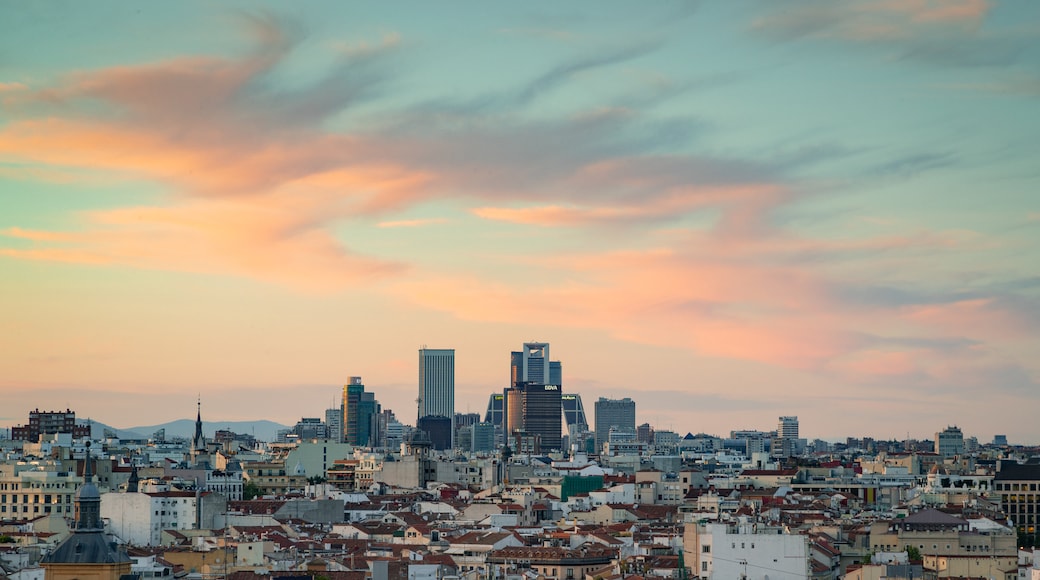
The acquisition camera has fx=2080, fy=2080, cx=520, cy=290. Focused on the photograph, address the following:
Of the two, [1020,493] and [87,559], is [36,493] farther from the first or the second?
[1020,493]

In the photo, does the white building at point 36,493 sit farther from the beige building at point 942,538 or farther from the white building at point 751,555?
the white building at point 751,555

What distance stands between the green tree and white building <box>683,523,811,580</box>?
87770 mm

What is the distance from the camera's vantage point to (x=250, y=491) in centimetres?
17662

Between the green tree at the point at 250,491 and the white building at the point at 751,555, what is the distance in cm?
8777

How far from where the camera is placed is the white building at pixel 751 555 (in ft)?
279

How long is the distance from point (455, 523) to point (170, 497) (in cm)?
2038

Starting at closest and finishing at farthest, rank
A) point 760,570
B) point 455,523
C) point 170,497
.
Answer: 1. point 760,570
2. point 170,497
3. point 455,523

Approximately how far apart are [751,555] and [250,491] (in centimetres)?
9714

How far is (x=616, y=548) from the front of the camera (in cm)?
11025

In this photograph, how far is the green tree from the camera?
173000 millimetres

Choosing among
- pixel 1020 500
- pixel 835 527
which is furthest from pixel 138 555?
pixel 1020 500

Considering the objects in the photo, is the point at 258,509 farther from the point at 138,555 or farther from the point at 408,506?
the point at 138,555

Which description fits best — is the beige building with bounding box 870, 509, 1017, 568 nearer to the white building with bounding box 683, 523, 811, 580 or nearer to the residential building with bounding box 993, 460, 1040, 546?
the white building with bounding box 683, 523, 811, 580

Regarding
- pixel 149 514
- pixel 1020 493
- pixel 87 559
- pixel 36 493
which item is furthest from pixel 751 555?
pixel 1020 493
